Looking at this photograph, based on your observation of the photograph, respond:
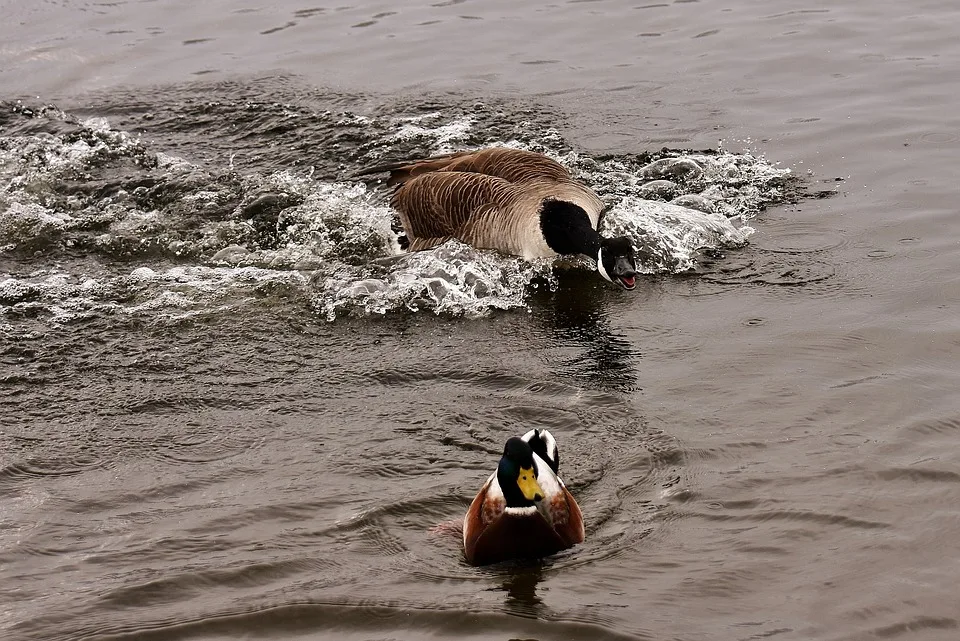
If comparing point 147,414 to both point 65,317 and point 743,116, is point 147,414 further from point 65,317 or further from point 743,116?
point 743,116

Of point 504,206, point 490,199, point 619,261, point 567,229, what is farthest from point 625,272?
point 490,199

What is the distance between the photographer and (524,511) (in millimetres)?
4605

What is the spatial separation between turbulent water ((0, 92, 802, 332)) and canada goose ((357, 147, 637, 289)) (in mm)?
178

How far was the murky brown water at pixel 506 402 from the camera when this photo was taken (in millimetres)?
4355

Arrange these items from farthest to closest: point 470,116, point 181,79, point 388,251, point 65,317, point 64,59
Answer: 1. point 64,59
2. point 181,79
3. point 470,116
4. point 388,251
5. point 65,317

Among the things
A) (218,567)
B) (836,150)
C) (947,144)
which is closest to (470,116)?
(836,150)

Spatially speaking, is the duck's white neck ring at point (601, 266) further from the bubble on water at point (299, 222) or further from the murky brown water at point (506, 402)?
the bubble on water at point (299, 222)

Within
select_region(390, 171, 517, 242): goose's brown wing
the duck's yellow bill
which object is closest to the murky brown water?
the duck's yellow bill

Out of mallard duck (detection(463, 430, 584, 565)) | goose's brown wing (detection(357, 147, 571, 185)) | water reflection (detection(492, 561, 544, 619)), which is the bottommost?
water reflection (detection(492, 561, 544, 619))

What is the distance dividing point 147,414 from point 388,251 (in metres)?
2.99

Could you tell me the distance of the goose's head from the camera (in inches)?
292

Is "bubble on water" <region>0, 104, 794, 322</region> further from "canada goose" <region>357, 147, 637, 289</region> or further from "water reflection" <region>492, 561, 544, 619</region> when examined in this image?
"water reflection" <region>492, 561, 544, 619</region>

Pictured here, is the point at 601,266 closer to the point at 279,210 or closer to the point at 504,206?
the point at 504,206

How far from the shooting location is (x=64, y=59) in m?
13.2
